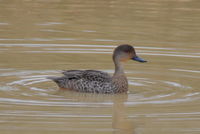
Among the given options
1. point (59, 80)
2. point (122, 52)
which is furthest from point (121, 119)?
point (122, 52)

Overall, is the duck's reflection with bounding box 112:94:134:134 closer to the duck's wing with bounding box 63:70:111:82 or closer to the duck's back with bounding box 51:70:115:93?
the duck's back with bounding box 51:70:115:93

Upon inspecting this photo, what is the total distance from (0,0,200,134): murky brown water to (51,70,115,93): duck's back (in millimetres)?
202

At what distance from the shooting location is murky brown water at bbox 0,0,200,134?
11711mm

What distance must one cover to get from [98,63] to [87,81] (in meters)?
2.03

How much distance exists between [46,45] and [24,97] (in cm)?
440

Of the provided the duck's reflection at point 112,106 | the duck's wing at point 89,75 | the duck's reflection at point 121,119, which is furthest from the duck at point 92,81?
the duck's reflection at point 121,119

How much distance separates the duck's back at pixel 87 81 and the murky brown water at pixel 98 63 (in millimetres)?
202

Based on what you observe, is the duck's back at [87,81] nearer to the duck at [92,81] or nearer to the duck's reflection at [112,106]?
the duck at [92,81]

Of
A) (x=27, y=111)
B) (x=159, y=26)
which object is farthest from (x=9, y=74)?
(x=159, y=26)

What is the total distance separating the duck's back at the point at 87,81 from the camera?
551 inches

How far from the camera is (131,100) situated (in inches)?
523

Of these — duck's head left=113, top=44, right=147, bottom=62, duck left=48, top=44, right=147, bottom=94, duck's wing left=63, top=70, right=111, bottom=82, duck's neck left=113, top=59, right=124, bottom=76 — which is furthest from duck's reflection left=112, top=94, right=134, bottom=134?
duck's head left=113, top=44, right=147, bottom=62

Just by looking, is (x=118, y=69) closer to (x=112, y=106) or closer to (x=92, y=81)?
(x=92, y=81)

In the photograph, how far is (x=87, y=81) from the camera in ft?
46.1
